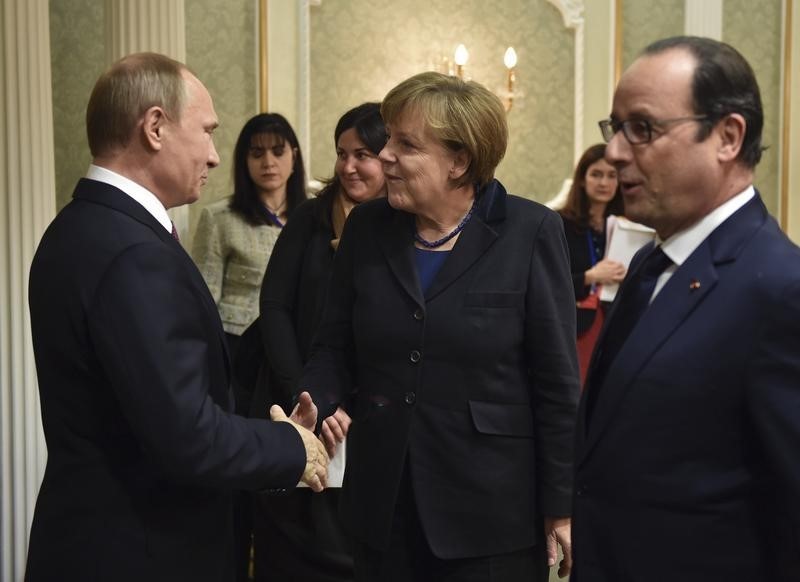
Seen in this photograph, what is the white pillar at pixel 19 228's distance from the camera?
3.83m

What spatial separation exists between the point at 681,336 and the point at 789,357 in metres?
0.17

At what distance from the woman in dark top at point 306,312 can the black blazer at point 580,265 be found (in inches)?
62.9

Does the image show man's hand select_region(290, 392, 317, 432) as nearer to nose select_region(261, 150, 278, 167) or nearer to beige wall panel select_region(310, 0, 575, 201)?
nose select_region(261, 150, 278, 167)

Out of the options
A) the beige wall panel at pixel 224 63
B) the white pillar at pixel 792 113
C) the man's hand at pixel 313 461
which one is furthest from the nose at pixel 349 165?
the white pillar at pixel 792 113

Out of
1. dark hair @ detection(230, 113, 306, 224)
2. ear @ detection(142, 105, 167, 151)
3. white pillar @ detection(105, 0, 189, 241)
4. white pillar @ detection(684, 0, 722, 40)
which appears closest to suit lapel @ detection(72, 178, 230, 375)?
ear @ detection(142, 105, 167, 151)

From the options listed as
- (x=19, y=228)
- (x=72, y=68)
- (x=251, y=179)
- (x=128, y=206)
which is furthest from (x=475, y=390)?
(x=72, y=68)

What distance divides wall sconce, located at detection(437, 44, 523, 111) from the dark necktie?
13.9 ft

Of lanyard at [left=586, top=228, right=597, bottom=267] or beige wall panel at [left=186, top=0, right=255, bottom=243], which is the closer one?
lanyard at [left=586, top=228, right=597, bottom=267]

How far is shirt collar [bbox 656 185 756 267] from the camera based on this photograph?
1.55 metres

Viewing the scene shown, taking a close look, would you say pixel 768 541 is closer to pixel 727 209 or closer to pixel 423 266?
pixel 727 209

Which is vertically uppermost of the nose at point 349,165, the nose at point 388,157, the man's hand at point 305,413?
the nose at point 349,165

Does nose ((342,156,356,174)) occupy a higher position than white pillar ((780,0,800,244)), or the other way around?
white pillar ((780,0,800,244))

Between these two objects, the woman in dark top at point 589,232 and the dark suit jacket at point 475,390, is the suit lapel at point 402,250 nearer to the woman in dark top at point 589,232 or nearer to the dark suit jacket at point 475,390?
the dark suit jacket at point 475,390

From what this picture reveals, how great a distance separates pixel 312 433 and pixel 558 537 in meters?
0.61
